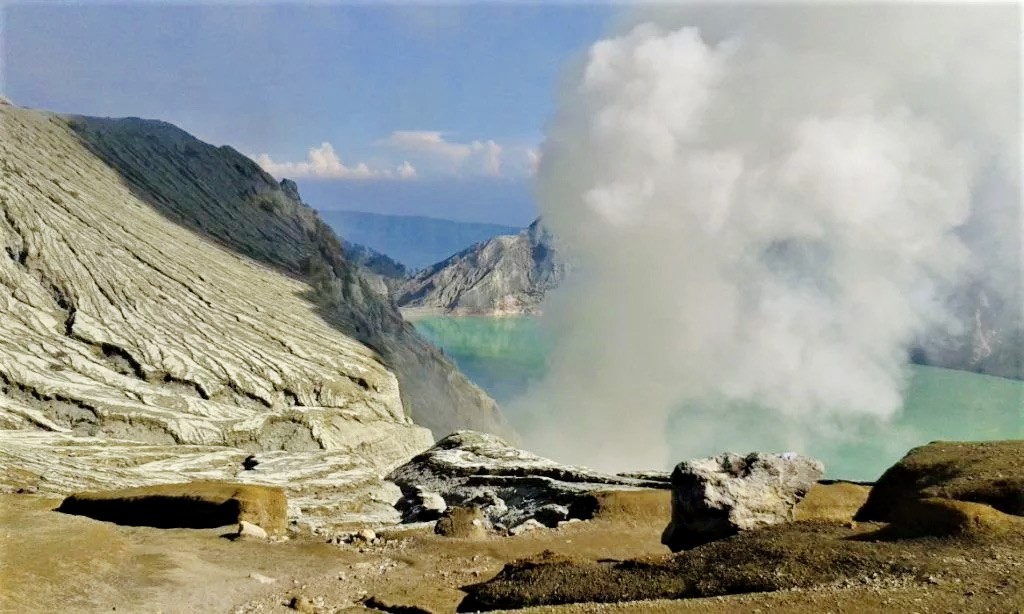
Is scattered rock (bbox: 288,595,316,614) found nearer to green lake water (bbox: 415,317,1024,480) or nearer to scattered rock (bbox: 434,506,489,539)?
scattered rock (bbox: 434,506,489,539)

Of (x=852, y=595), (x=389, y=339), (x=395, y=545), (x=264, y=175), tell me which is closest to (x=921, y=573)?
(x=852, y=595)

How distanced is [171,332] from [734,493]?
195 feet

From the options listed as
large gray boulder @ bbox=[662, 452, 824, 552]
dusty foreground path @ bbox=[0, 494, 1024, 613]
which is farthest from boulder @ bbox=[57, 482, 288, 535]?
large gray boulder @ bbox=[662, 452, 824, 552]

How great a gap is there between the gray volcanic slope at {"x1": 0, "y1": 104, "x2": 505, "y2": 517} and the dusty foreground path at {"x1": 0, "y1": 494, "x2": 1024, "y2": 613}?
1592 cm

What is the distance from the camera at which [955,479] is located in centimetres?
2403

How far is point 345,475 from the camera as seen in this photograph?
5022 cm

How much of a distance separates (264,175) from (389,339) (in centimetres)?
3513

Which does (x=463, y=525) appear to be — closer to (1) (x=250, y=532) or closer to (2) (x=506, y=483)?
(1) (x=250, y=532)

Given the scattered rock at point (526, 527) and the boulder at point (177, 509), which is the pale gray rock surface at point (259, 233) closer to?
the boulder at point (177, 509)

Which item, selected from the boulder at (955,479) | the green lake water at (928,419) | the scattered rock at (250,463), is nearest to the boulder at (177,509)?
the scattered rock at (250,463)

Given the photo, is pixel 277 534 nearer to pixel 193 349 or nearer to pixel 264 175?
pixel 193 349

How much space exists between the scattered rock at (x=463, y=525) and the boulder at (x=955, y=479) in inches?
549

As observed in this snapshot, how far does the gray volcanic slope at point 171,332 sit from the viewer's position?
5331 cm

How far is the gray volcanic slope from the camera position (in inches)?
2099
